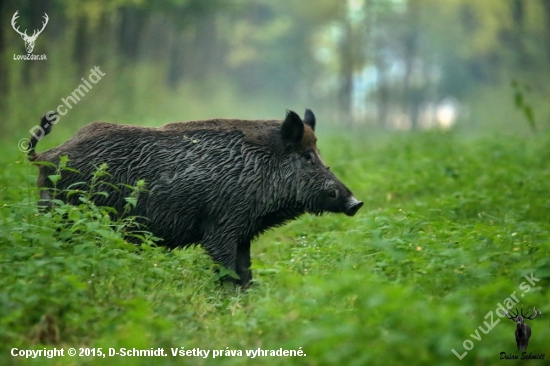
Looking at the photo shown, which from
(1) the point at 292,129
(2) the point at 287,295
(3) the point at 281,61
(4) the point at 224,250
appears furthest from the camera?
(3) the point at 281,61

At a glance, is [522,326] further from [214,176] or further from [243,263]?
[214,176]

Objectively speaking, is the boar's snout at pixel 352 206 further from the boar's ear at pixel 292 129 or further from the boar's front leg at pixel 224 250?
the boar's front leg at pixel 224 250

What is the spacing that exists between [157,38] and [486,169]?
2971 cm

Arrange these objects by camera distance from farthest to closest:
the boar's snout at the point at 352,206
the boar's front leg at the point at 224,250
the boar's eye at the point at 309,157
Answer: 1. the boar's eye at the point at 309,157
2. the boar's snout at the point at 352,206
3. the boar's front leg at the point at 224,250

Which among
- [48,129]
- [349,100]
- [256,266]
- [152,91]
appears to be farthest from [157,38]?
[256,266]

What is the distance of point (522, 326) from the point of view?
5.12 m

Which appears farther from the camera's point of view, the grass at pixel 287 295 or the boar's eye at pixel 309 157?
the boar's eye at pixel 309 157

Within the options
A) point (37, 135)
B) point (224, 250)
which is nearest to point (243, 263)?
point (224, 250)

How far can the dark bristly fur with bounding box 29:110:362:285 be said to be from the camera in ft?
25.0

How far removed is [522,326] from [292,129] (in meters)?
3.61

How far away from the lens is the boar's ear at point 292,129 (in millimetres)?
7898

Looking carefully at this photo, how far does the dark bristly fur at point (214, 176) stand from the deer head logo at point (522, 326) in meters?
2.66

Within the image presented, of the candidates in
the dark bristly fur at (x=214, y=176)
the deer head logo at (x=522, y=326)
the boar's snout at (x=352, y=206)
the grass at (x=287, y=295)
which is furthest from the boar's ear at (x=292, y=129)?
the deer head logo at (x=522, y=326)

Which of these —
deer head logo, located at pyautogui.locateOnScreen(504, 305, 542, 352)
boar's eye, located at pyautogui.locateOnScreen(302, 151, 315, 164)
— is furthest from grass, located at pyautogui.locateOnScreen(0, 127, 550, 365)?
boar's eye, located at pyautogui.locateOnScreen(302, 151, 315, 164)
